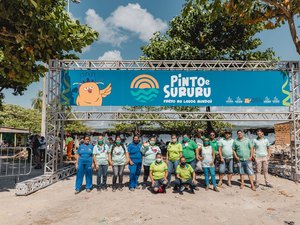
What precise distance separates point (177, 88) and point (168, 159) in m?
3.38

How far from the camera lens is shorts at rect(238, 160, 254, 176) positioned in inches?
380

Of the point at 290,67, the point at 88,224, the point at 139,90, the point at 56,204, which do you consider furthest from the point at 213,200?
the point at 290,67

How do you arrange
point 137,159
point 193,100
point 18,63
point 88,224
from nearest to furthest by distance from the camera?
point 88,224 < point 18,63 < point 137,159 < point 193,100

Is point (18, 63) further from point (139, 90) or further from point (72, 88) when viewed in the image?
point (139, 90)

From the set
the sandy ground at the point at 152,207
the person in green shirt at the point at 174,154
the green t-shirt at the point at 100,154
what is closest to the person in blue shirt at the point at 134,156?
the sandy ground at the point at 152,207

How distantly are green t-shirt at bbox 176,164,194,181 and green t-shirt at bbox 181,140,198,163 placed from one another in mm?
705

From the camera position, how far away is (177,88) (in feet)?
38.3

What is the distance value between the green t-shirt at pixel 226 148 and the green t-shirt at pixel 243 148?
215mm

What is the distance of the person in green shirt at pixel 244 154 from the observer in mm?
9664

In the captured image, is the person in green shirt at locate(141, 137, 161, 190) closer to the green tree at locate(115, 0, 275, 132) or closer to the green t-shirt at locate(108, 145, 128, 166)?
the green t-shirt at locate(108, 145, 128, 166)

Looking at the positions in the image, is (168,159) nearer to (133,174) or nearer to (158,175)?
(158,175)

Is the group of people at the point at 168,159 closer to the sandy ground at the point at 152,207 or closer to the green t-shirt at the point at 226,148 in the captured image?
the green t-shirt at the point at 226,148

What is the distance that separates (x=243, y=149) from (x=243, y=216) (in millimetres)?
3284

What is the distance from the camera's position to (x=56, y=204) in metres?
8.02
